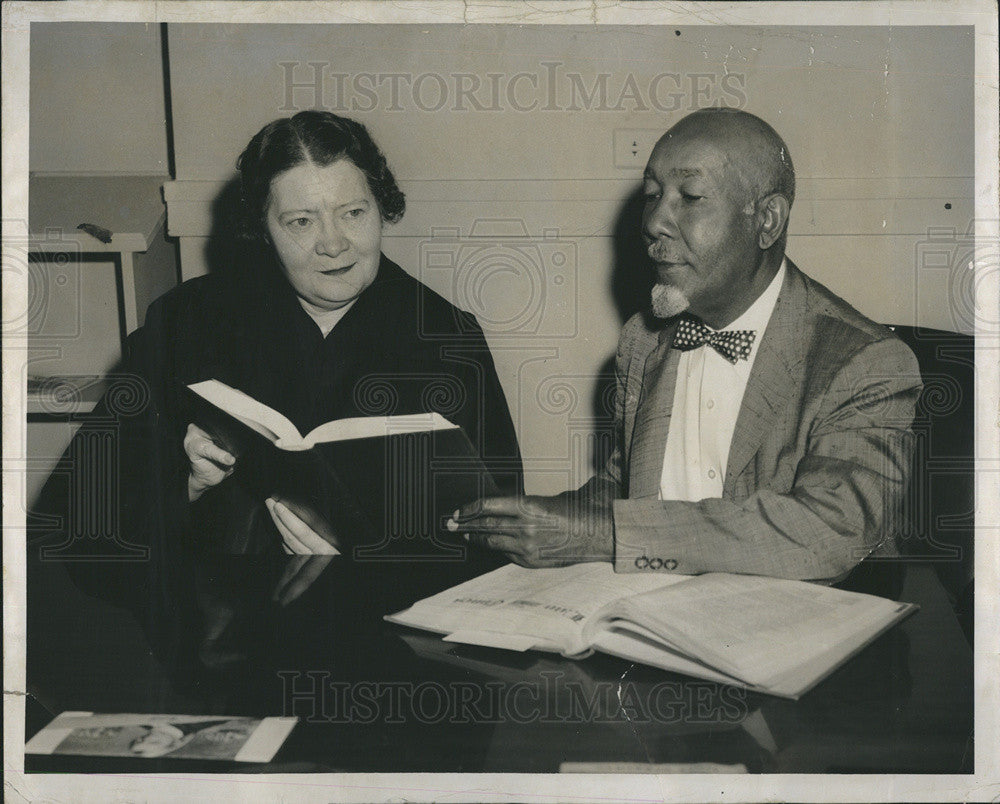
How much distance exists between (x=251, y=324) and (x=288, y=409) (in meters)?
0.22

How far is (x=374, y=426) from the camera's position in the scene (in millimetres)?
2252

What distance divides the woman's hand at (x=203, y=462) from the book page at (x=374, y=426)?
0.19 meters

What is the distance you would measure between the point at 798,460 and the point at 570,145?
0.84 metres

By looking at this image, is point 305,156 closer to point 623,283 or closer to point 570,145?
point 570,145

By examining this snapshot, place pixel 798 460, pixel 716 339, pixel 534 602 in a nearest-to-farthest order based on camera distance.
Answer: pixel 534 602 → pixel 798 460 → pixel 716 339

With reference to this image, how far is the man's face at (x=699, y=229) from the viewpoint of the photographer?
7.07ft

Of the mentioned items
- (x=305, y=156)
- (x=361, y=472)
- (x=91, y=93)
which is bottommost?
(x=361, y=472)

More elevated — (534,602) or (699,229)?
(699,229)

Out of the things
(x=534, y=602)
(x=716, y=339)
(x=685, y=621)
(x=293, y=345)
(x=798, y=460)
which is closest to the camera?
(x=685, y=621)

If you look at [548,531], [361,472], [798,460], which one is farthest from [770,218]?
[361,472]

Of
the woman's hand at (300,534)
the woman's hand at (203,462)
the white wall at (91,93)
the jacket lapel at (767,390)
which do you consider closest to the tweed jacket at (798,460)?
the jacket lapel at (767,390)

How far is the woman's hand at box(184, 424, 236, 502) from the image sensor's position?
2.25 meters

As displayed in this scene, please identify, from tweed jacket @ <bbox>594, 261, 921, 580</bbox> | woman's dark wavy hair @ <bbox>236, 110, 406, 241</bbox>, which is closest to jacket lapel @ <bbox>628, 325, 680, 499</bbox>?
tweed jacket @ <bbox>594, 261, 921, 580</bbox>

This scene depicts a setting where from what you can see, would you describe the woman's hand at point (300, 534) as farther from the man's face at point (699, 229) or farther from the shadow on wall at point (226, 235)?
the man's face at point (699, 229)
